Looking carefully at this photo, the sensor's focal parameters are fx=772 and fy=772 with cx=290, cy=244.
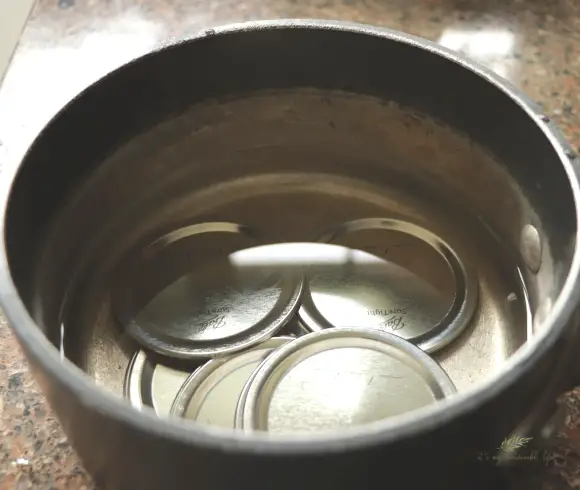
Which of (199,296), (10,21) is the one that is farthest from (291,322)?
(10,21)

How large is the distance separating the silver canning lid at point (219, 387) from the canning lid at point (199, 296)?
0.5 inches

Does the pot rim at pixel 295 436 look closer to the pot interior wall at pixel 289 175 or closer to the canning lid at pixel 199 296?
the pot interior wall at pixel 289 175

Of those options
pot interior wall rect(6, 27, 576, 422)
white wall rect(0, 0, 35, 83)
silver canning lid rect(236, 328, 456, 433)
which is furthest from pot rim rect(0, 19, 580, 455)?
white wall rect(0, 0, 35, 83)

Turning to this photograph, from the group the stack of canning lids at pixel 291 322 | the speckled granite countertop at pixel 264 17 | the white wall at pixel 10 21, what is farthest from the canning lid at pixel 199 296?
the white wall at pixel 10 21

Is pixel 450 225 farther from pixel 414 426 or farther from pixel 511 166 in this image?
pixel 414 426

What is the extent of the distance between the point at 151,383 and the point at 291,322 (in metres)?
0.15

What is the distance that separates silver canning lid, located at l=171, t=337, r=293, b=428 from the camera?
0.68 m

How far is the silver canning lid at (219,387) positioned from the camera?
68 cm

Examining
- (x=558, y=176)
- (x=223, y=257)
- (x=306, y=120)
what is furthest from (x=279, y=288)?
(x=558, y=176)

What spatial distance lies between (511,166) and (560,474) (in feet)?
0.90

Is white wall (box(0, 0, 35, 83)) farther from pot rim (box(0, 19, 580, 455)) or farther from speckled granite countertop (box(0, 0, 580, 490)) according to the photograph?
pot rim (box(0, 19, 580, 455))

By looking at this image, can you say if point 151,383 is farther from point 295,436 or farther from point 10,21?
point 10,21

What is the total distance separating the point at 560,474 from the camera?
579 millimetres

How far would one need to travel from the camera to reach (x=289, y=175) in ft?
2.96
